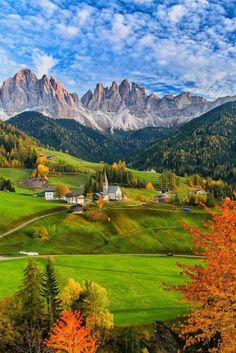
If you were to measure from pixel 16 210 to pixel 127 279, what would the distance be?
237 ft

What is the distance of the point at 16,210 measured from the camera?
142625 millimetres

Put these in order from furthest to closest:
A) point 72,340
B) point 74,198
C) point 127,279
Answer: point 74,198
point 127,279
point 72,340

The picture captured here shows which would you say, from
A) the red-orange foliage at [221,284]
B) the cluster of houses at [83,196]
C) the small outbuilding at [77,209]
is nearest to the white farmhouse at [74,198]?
the cluster of houses at [83,196]

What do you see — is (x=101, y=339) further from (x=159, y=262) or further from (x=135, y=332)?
(x=159, y=262)

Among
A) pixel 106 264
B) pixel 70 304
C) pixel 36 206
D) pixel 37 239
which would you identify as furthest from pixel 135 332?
pixel 36 206

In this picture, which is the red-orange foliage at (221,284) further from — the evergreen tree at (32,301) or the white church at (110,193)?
the white church at (110,193)

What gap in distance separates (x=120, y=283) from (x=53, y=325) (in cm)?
3072

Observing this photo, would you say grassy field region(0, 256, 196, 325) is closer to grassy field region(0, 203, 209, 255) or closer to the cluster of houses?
grassy field region(0, 203, 209, 255)

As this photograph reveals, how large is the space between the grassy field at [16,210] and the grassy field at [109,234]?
694 cm

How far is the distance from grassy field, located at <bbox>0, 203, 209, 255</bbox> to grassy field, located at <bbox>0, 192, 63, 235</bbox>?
6943mm

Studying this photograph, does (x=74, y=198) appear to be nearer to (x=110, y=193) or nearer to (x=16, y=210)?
(x=110, y=193)

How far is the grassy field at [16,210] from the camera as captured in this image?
12985 centimetres

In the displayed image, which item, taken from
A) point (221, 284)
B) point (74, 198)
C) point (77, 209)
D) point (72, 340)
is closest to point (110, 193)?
point (74, 198)

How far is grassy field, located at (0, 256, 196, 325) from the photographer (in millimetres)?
60688
